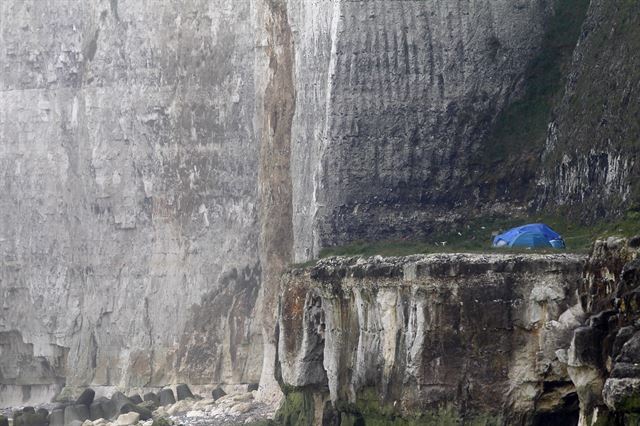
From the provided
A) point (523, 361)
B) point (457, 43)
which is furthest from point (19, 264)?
point (523, 361)

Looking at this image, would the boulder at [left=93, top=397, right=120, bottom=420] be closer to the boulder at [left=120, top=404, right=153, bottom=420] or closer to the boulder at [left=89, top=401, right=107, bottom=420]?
the boulder at [left=89, top=401, right=107, bottom=420]

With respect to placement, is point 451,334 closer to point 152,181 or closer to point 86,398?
point 86,398

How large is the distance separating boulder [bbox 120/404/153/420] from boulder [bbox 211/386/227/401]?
215 centimetres

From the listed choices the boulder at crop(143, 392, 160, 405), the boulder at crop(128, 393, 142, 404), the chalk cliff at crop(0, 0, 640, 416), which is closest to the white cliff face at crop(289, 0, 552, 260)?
the chalk cliff at crop(0, 0, 640, 416)

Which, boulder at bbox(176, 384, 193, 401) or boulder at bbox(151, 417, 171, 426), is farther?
boulder at bbox(176, 384, 193, 401)

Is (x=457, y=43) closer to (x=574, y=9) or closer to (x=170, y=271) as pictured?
(x=574, y=9)

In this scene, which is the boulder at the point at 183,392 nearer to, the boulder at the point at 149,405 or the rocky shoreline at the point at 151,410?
the rocky shoreline at the point at 151,410

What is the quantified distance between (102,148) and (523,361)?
110ft

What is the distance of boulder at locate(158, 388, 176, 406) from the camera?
6025cm

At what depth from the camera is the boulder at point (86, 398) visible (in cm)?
6159

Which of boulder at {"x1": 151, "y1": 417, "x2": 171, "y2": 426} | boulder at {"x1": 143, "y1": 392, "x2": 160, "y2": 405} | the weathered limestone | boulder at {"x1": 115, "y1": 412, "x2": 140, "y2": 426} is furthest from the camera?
boulder at {"x1": 143, "y1": 392, "x2": 160, "y2": 405}

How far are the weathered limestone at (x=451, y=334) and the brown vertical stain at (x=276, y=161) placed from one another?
14.9m

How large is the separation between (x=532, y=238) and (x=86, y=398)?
25.9 meters

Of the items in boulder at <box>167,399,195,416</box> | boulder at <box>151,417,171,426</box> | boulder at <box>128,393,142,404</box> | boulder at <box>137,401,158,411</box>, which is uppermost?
boulder at <box>151,417,171,426</box>
